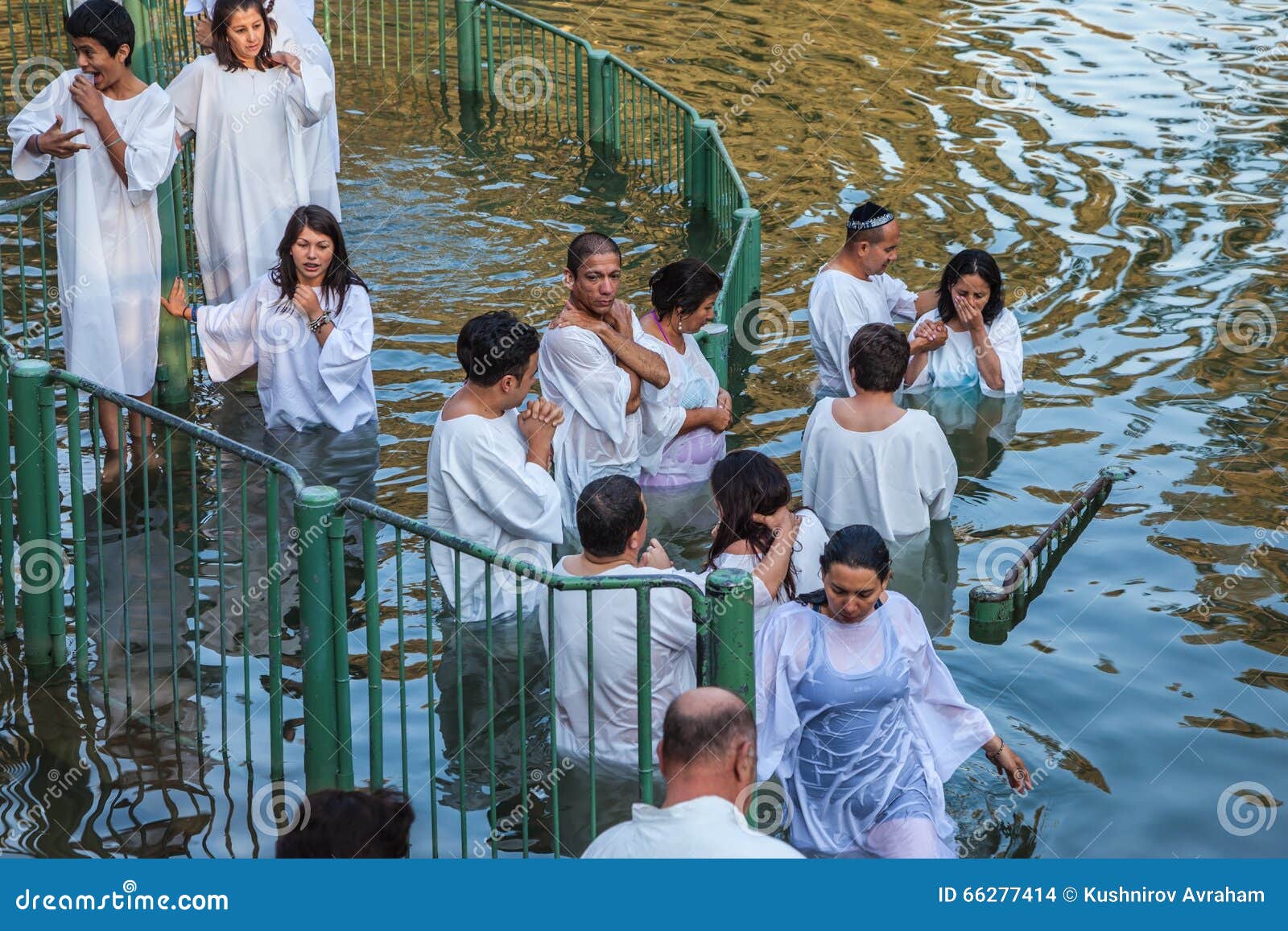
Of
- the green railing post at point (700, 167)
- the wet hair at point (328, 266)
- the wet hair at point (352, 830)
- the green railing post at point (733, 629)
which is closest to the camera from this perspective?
the wet hair at point (352, 830)

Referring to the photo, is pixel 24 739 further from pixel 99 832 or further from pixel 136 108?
pixel 136 108

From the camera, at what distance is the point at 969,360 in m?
9.73

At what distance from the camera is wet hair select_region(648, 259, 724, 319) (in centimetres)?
847

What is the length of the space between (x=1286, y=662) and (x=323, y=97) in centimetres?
570

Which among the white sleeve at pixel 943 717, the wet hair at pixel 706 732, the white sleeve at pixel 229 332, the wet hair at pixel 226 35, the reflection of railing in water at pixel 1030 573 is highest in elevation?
the wet hair at pixel 226 35

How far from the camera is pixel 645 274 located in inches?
452

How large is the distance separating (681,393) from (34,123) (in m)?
3.32

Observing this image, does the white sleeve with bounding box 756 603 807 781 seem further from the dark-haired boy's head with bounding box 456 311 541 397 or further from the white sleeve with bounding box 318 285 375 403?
the white sleeve with bounding box 318 285 375 403

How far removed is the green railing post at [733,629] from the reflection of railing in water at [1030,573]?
2.37 meters

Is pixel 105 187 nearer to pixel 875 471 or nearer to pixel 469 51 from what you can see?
pixel 875 471

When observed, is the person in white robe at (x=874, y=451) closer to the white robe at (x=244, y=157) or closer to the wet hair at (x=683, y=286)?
the wet hair at (x=683, y=286)

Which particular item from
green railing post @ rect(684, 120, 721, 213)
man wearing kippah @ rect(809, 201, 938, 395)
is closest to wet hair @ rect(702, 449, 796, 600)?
man wearing kippah @ rect(809, 201, 938, 395)

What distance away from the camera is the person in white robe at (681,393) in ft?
27.7

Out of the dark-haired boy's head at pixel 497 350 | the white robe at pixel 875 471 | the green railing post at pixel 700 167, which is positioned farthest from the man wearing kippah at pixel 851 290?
the dark-haired boy's head at pixel 497 350
